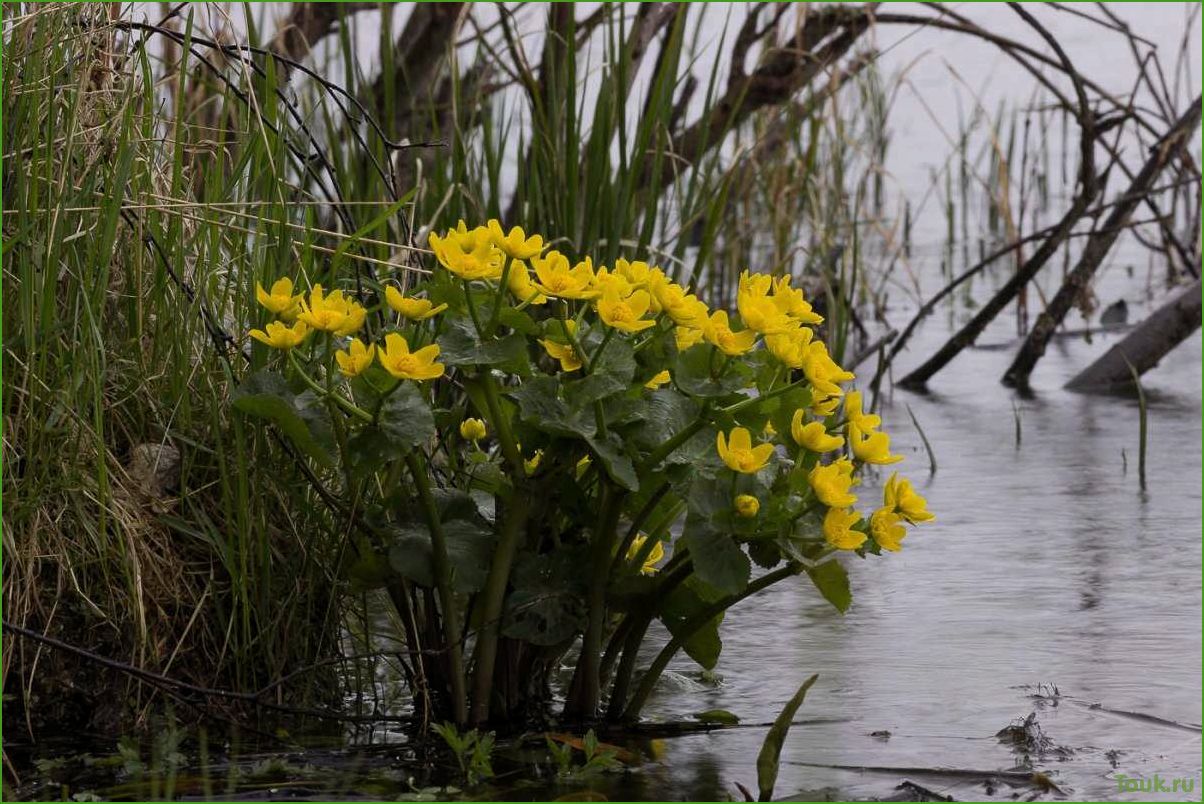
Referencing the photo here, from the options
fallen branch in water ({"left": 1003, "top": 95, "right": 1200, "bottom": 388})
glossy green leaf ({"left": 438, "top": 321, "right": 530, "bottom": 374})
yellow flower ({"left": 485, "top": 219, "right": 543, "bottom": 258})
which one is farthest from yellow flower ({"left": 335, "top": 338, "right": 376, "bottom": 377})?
fallen branch in water ({"left": 1003, "top": 95, "right": 1200, "bottom": 388})

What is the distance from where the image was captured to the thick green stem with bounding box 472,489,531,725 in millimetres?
2400

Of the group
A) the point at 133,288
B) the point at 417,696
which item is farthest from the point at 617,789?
the point at 133,288

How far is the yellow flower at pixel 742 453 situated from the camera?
7.23ft

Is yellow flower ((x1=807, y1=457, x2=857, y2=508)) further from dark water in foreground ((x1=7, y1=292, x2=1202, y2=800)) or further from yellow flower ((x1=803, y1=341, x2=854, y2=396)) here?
dark water in foreground ((x1=7, y1=292, x2=1202, y2=800))

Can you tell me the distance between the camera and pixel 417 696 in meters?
2.60

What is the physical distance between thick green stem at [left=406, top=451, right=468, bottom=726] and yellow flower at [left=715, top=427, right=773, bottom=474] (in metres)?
0.44

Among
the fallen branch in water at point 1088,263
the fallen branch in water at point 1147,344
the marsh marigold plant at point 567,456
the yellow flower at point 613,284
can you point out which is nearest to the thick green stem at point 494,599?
the marsh marigold plant at point 567,456

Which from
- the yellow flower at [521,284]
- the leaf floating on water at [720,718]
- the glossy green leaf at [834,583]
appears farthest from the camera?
the leaf floating on water at [720,718]

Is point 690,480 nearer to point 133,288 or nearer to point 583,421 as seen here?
point 583,421

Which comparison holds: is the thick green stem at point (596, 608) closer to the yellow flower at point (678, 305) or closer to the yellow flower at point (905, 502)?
the yellow flower at point (678, 305)

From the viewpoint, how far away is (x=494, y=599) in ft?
7.94

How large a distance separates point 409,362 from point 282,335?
0.18 metres

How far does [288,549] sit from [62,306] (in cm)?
52

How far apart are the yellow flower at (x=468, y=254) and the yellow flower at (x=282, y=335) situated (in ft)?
0.71
